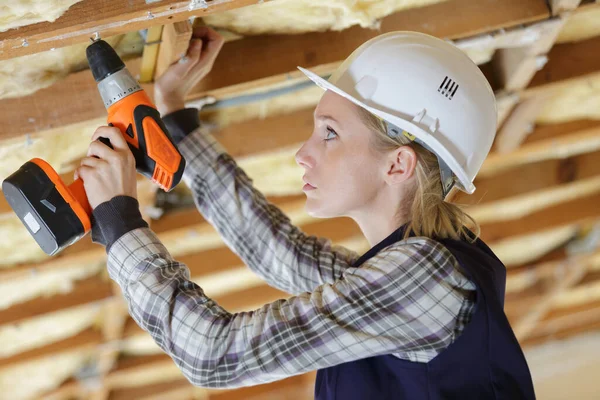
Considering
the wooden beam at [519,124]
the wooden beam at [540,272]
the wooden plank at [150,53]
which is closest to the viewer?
the wooden plank at [150,53]

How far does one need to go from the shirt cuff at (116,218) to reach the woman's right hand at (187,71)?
512mm

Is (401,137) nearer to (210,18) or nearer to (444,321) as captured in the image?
(444,321)

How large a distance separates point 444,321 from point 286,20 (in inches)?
45.4

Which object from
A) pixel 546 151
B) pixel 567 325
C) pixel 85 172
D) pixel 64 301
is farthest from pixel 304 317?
pixel 567 325

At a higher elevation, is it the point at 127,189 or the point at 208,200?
the point at 127,189

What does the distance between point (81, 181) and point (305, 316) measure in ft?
1.85

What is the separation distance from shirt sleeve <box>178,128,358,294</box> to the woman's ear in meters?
0.39

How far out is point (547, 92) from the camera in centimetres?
287

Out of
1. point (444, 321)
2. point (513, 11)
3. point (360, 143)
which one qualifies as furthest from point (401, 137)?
point (513, 11)

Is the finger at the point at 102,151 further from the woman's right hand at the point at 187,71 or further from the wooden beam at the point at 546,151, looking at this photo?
the wooden beam at the point at 546,151

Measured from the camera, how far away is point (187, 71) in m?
1.99

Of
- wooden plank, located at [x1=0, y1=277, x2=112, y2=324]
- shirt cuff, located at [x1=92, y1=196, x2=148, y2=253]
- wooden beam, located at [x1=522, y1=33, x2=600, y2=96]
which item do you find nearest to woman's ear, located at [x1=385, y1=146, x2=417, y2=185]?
shirt cuff, located at [x1=92, y1=196, x2=148, y2=253]

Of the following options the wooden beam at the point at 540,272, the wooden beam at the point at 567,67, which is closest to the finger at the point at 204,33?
the wooden beam at the point at 567,67

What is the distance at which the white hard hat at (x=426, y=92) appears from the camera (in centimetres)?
167
